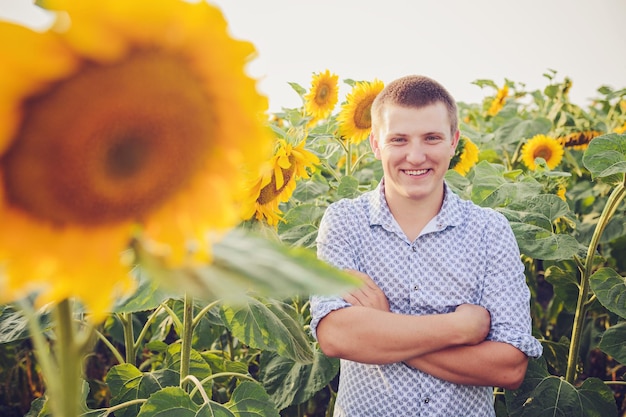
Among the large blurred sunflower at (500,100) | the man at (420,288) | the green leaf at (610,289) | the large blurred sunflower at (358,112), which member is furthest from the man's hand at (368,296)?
the large blurred sunflower at (500,100)

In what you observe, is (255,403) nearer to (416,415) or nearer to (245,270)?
(416,415)

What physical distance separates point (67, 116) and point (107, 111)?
27mm

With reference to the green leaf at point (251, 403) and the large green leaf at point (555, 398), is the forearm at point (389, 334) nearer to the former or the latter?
the green leaf at point (251, 403)

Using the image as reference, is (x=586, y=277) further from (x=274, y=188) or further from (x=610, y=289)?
(x=274, y=188)

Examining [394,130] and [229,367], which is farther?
[229,367]

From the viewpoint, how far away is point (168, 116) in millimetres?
447

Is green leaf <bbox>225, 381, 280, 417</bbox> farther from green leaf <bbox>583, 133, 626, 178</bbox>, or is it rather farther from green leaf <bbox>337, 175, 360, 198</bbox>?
green leaf <bbox>583, 133, 626, 178</bbox>

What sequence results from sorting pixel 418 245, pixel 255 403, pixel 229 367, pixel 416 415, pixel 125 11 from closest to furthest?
1. pixel 125 11
2. pixel 255 403
3. pixel 416 415
4. pixel 418 245
5. pixel 229 367

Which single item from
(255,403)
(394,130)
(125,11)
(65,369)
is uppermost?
(394,130)

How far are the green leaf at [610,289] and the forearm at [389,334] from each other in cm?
75

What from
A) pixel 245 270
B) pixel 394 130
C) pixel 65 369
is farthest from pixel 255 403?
pixel 245 270

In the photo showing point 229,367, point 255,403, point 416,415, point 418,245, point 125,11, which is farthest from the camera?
point 229,367

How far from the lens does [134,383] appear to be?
186cm

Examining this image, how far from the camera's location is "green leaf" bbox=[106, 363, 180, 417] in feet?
5.95
